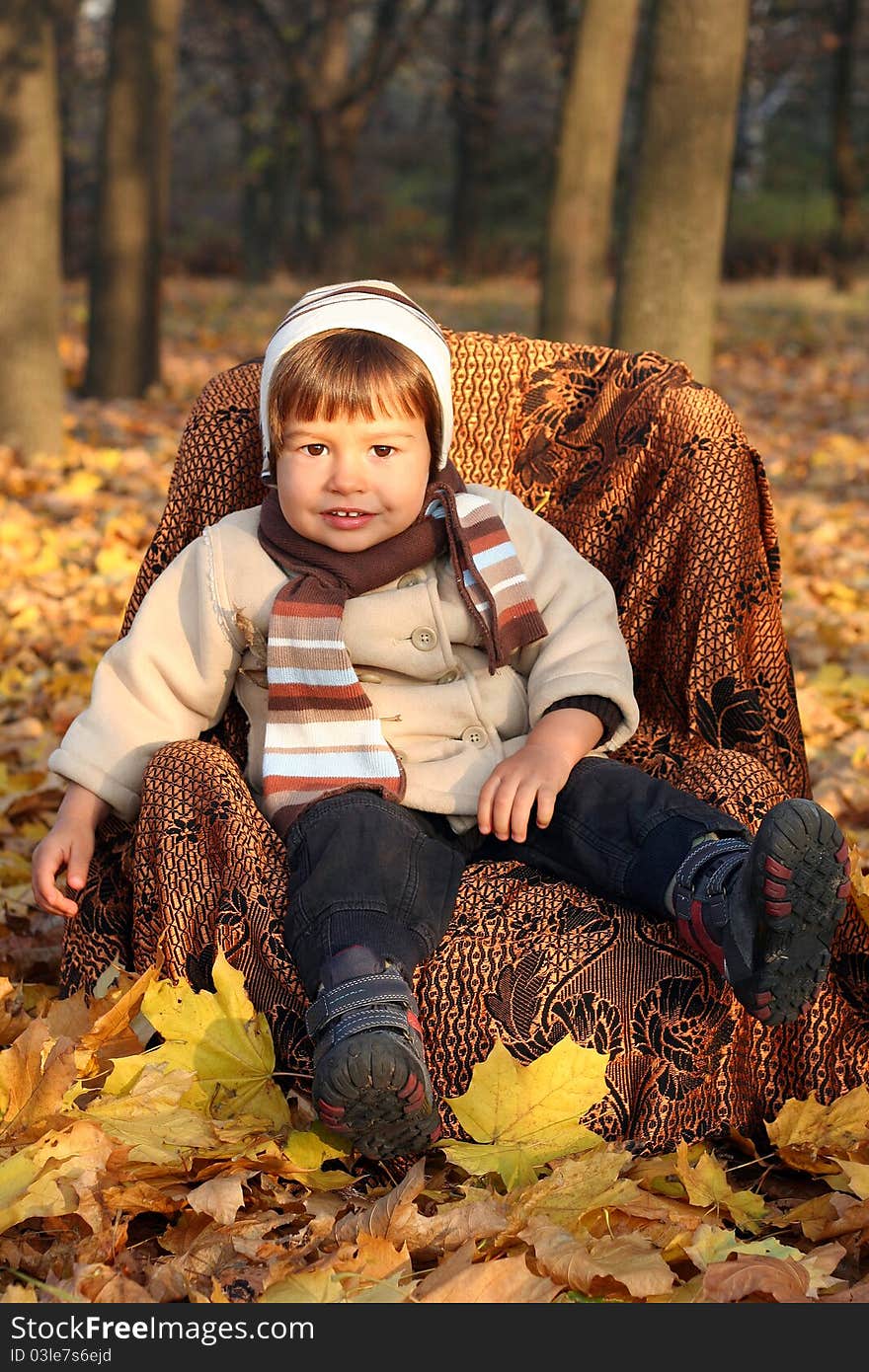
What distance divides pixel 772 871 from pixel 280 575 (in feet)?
3.91

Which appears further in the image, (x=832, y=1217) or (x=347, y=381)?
(x=347, y=381)

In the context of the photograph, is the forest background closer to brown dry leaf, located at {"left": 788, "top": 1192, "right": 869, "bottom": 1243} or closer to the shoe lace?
brown dry leaf, located at {"left": 788, "top": 1192, "right": 869, "bottom": 1243}

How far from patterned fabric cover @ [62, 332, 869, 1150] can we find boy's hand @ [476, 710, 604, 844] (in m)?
0.12

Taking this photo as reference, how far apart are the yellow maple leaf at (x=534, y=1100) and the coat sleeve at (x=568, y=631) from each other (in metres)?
0.73

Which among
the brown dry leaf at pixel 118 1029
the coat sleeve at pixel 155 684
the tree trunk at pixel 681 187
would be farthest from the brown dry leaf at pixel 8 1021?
the tree trunk at pixel 681 187

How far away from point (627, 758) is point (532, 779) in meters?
0.51

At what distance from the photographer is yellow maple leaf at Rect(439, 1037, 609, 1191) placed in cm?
233

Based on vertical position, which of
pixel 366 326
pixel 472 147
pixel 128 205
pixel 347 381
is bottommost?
pixel 347 381

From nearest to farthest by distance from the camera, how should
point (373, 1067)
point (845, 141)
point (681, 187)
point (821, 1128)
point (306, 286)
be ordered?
point (373, 1067) → point (821, 1128) → point (681, 187) → point (845, 141) → point (306, 286)

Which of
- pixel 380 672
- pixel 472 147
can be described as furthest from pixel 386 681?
pixel 472 147

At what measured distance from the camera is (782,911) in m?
2.21

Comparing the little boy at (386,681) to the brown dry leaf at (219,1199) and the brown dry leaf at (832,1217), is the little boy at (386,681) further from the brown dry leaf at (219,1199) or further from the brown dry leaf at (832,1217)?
the brown dry leaf at (832,1217)

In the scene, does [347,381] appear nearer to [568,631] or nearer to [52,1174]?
[568,631]

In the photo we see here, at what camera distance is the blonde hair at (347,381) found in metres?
2.76
